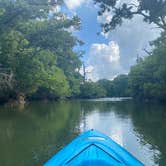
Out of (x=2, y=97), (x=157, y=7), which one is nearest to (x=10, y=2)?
(x=2, y=97)

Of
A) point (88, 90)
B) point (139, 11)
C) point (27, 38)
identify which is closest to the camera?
point (139, 11)

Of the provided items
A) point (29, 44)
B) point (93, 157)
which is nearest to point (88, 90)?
point (29, 44)

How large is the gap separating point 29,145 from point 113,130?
6931 mm

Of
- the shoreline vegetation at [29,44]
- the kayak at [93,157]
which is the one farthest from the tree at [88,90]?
the kayak at [93,157]

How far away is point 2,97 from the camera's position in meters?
47.9

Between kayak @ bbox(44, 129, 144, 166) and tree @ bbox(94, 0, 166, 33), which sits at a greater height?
tree @ bbox(94, 0, 166, 33)

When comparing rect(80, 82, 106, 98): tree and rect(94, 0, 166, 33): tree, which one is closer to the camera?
rect(94, 0, 166, 33): tree

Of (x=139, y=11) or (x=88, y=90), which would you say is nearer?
(x=139, y=11)

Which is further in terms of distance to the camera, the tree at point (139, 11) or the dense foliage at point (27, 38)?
the dense foliage at point (27, 38)

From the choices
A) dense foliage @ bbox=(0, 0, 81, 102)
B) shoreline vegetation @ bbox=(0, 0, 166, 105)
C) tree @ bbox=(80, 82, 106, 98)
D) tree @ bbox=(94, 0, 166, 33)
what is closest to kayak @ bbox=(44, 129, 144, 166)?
tree @ bbox=(94, 0, 166, 33)

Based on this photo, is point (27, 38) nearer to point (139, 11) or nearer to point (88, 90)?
point (139, 11)

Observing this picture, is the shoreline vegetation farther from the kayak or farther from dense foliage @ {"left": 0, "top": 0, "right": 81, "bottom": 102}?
the kayak

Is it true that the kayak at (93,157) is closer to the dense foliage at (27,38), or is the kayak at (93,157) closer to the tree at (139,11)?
the tree at (139,11)

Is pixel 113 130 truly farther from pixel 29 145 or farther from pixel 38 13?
pixel 38 13
